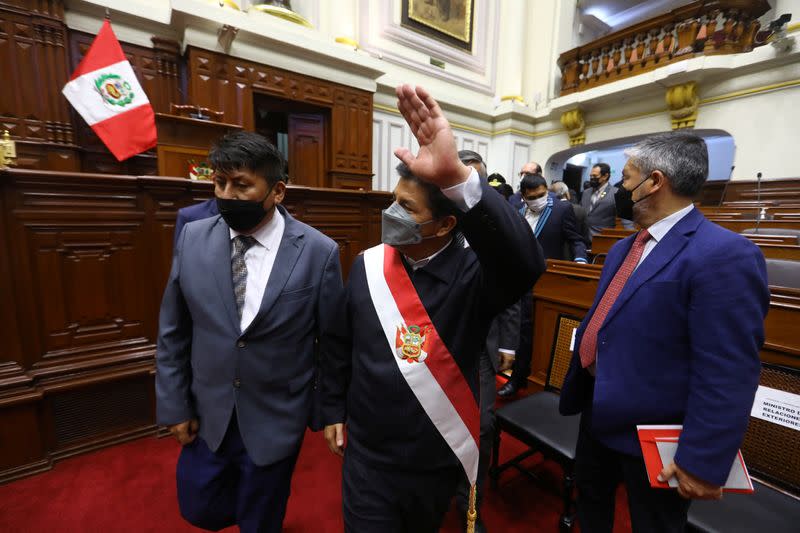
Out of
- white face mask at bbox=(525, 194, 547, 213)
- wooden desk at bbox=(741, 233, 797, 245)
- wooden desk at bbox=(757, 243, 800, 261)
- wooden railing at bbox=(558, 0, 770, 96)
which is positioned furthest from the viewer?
wooden railing at bbox=(558, 0, 770, 96)

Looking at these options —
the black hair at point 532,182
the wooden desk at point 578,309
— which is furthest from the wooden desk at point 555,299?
the black hair at point 532,182

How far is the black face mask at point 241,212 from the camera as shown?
3.80ft

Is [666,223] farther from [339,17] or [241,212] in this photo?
[339,17]

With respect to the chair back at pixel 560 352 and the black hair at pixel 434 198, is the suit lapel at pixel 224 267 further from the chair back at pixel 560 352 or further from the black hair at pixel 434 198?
the chair back at pixel 560 352

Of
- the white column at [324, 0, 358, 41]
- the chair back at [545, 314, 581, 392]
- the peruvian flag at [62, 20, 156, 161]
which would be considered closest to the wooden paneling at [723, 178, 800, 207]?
the chair back at [545, 314, 581, 392]

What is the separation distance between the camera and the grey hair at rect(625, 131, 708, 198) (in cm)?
107

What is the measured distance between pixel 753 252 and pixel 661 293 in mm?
225

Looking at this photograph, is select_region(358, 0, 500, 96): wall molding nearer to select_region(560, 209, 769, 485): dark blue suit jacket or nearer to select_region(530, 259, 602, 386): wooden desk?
select_region(530, 259, 602, 386): wooden desk

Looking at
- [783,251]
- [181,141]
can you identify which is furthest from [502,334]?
[181,141]

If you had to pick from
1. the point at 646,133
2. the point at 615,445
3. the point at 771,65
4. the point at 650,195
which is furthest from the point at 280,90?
the point at 771,65

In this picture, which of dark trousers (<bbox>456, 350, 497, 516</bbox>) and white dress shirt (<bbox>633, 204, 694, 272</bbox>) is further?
dark trousers (<bbox>456, 350, 497, 516</bbox>)

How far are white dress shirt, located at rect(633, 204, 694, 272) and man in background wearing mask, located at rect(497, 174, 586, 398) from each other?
1578 mm

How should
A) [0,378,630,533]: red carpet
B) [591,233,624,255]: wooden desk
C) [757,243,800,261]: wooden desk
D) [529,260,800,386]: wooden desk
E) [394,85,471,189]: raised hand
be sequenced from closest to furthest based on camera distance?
[394,85,471,189]: raised hand
[529,260,800,386]: wooden desk
[0,378,630,533]: red carpet
[757,243,800,261]: wooden desk
[591,233,624,255]: wooden desk

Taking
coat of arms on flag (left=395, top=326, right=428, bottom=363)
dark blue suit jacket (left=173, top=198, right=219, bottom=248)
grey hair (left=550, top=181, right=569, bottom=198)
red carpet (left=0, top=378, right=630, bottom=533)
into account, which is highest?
grey hair (left=550, top=181, right=569, bottom=198)
